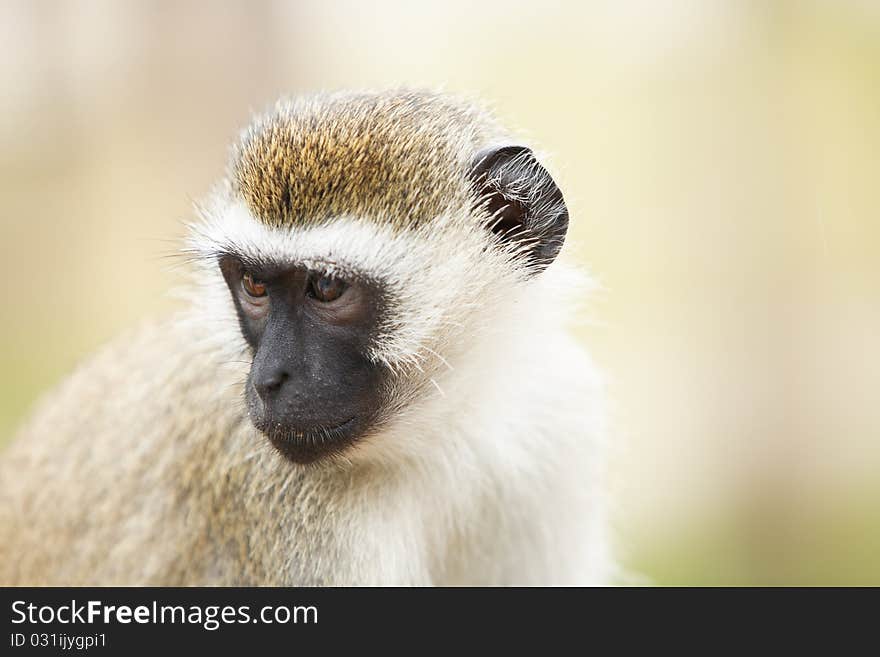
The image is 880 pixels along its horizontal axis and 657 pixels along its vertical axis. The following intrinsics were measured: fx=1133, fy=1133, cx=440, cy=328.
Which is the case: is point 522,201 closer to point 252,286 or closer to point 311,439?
point 252,286

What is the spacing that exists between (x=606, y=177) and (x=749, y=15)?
1408mm

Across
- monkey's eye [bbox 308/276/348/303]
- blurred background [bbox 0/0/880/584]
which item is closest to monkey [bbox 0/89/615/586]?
monkey's eye [bbox 308/276/348/303]

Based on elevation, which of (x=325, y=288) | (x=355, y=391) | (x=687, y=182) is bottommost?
(x=355, y=391)

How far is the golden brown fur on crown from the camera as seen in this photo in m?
2.97

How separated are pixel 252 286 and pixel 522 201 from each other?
78cm

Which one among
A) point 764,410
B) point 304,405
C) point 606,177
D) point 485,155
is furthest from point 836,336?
point 304,405

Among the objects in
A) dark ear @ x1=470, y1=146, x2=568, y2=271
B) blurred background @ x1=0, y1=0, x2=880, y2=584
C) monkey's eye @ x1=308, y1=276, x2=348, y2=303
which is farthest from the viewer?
blurred background @ x1=0, y1=0, x2=880, y2=584

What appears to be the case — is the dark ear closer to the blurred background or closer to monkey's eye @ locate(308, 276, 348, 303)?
monkey's eye @ locate(308, 276, 348, 303)

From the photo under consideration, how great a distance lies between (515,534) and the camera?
3588mm

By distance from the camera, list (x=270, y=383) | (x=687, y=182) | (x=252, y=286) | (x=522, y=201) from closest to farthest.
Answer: (x=270, y=383) → (x=252, y=286) → (x=522, y=201) → (x=687, y=182)

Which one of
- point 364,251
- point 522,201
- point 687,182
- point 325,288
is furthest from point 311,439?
point 687,182

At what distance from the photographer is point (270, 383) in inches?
110

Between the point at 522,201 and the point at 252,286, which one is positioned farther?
the point at 522,201

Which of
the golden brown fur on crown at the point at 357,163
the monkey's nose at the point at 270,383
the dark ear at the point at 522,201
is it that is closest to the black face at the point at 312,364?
the monkey's nose at the point at 270,383
